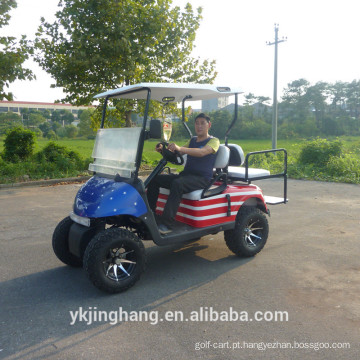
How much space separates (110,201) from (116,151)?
782mm

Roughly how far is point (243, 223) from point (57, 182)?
8.09 metres

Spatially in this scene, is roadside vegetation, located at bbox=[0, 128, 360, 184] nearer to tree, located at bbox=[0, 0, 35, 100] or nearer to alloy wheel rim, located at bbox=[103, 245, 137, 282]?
tree, located at bbox=[0, 0, 35, 100]

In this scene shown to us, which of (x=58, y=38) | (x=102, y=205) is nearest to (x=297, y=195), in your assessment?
(x=102, y=205)

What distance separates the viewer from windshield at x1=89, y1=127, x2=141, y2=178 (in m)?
4.11

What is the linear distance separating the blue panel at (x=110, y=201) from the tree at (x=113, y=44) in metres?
7.05

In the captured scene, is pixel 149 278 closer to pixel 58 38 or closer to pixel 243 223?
pixel 243 223

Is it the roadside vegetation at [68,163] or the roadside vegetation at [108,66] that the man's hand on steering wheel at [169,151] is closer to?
the roadside vegetation at [108,66]

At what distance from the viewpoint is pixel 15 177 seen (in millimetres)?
11102

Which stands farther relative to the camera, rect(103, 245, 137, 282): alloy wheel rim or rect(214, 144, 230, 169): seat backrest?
rect(214, 144, 230, 169): seat backrest

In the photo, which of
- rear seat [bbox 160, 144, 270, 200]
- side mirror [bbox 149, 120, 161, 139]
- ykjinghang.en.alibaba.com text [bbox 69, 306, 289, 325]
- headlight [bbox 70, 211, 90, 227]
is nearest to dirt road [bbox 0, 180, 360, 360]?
ykjinghang.en.alibaba.com text [bbox 69, 306, 289, 325]

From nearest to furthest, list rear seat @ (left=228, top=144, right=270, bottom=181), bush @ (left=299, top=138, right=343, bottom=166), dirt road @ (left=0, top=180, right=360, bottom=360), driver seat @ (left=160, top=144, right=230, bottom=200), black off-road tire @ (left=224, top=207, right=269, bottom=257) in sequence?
dirt road @ (left=0, top=180, right=360, bottom=360) < driver seat @ (left=160, top=144, right=230, bottom=200) < black off-road tire @ (left=224, top=207, right=269, bottom=257) < rear seat @ (left=228, top=144, right=270, bottom=181) < bush @ (left=299, top=138, right=343, bottom=166)

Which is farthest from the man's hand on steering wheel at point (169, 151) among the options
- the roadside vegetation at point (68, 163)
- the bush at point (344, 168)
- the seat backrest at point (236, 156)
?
the bush at point (344, 168)

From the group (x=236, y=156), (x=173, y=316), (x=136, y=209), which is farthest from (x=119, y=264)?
(x=236, y=156)

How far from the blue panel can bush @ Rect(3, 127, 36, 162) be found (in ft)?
31.3
